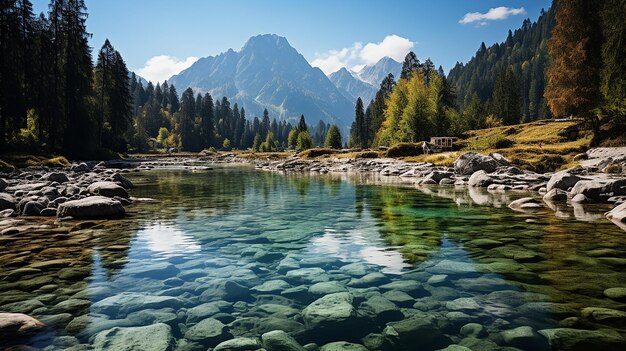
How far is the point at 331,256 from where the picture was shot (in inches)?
314

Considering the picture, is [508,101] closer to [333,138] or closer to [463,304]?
[333,138]

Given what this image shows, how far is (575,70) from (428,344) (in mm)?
35749

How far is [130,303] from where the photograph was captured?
5355 millimetres

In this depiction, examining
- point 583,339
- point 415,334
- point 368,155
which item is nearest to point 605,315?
point 583,339

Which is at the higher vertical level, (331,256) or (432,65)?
(432,65)

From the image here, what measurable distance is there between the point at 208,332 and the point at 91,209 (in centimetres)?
985

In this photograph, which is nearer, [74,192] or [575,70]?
[74,192]

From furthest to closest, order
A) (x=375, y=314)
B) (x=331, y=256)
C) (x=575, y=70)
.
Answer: (x=575, y=70) < (x=331, y=256) < (x=375, y=314)

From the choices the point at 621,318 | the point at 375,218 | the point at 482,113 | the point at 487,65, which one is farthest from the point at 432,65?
the point at 487,65

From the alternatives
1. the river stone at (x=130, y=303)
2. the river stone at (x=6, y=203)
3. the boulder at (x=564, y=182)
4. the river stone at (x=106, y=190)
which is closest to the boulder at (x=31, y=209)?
the river stone at (x=6, y=203)

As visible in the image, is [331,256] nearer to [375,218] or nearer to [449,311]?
[449,311]

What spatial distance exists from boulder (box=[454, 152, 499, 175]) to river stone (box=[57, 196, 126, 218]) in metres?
24.0

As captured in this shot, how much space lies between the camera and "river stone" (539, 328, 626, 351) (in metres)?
3.82

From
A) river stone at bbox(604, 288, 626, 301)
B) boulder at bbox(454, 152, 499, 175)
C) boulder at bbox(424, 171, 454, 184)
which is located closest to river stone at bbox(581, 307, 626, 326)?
river stone at bbox(604, 288, 626, 301)
